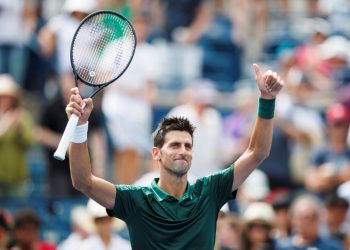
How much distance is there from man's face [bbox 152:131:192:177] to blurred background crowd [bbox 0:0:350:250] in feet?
9.86

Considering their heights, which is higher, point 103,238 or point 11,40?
point 11,40

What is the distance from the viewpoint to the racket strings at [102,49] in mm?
6746

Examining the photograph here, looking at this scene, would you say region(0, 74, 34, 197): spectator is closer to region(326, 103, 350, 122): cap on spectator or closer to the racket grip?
region(326, 103, 350, 122): cap on spectator

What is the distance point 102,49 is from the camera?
702cm

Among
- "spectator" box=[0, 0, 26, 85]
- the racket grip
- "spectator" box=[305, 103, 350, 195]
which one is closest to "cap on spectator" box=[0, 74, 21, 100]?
"spectator" box=[0, 0, 26, 85]

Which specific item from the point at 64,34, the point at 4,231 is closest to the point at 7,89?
the point at 64,34

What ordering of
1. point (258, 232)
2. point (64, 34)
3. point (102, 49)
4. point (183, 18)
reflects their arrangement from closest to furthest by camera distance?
point (102, 49) → point (258, 232) → point (64, 34) → point (183, 18)

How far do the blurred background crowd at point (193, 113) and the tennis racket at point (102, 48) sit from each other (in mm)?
2891

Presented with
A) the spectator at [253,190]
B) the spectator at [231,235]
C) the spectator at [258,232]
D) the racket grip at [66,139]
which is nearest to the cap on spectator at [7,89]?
the spectator at [253,190]

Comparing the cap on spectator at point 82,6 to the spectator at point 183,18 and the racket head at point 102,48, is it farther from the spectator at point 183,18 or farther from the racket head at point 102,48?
the racket head at point 102,48

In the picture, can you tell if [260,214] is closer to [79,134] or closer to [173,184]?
[173,184]

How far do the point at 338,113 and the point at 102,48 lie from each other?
519 centimetres

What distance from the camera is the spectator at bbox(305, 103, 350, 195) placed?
37.5 feet

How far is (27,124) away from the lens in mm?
11672
